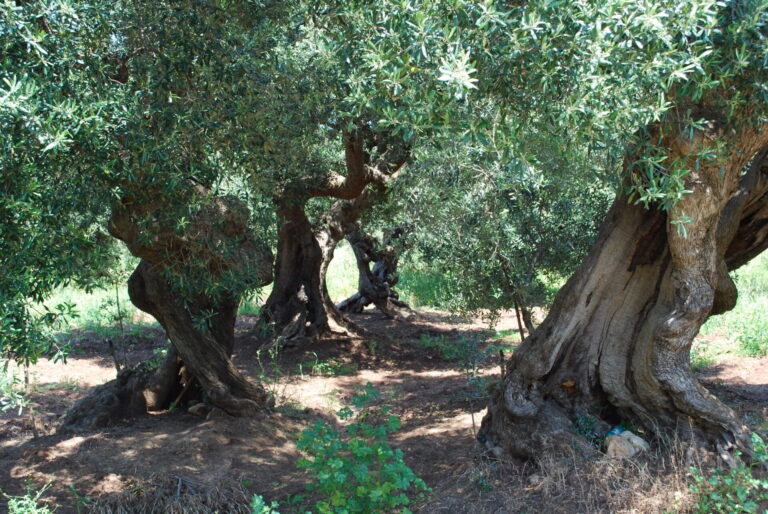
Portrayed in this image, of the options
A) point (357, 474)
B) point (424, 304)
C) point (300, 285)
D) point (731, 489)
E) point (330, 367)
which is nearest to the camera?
point (357, 474)

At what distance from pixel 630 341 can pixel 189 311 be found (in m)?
4.38

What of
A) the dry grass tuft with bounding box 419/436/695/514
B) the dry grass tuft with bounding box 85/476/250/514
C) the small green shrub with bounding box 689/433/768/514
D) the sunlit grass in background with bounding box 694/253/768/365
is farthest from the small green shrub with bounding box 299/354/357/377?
the small green shrub with bounding box 689/433/768/514

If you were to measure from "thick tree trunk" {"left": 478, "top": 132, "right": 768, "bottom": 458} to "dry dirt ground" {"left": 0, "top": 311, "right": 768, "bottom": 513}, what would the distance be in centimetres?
37

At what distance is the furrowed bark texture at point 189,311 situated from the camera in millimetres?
5355

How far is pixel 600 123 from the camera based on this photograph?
3672 mm

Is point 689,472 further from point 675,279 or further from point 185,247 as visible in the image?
point 185,247

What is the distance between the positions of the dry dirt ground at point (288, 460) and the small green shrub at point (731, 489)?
0.46 feet

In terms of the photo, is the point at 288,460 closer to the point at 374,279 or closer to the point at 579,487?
the point at 579,487

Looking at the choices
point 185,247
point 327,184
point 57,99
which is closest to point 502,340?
point 327,184

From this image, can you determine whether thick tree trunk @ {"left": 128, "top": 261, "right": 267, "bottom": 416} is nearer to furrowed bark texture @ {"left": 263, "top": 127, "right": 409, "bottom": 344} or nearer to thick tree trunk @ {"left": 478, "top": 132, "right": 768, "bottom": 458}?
thick tree trunk @ {"left": 478, "top": 132, "right": 768, "bottom": 458}

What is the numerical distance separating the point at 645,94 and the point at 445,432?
14.6 ft

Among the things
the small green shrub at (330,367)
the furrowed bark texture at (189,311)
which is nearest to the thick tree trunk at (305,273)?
the small green shrub at (330,367)

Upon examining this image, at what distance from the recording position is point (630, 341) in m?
5.61

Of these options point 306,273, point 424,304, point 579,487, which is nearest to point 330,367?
point 306,273
